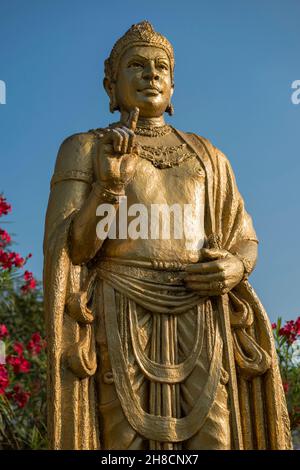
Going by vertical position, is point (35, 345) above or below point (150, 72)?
below

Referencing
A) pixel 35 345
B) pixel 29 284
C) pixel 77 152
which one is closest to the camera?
pixel 77 152

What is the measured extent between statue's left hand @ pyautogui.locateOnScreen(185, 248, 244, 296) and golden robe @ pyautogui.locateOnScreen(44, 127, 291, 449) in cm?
8

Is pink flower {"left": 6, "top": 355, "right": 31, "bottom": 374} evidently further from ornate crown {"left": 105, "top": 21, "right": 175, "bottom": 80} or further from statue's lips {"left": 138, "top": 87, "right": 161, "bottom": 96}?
statue's lips {"left": 138, "top": 87, "right": 161, "bottom": 96}

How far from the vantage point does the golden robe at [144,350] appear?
15.6 ft

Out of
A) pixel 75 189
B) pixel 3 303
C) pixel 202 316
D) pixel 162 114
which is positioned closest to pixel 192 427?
pixel 202 316

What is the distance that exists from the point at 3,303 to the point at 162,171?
584 cm

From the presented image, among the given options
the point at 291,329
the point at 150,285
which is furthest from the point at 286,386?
the point at 150,285

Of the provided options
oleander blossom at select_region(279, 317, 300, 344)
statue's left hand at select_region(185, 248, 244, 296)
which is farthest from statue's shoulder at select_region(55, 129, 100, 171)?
oleander blossom at select_region(279, 317, 300, 344)

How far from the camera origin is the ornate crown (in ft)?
19.0

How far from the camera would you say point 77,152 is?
543cm

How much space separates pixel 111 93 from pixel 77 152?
773 millimetres

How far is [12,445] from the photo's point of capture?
9016 mm

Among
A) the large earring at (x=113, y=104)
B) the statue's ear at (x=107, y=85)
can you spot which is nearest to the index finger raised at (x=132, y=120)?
the large earring at (x=113, y=104)

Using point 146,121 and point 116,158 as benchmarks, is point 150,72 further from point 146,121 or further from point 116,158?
point 116,158
